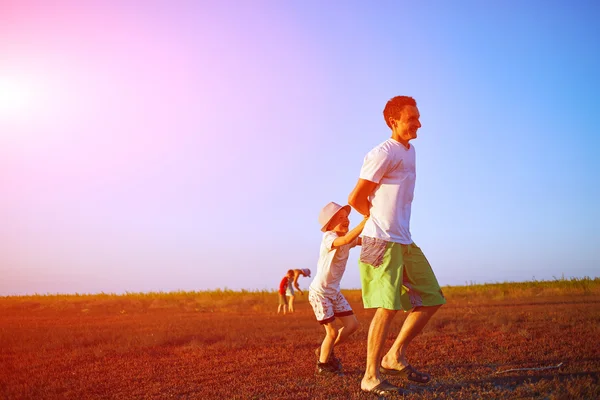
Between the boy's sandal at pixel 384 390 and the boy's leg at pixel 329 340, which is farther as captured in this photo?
the boy's leg at pixel 329 340

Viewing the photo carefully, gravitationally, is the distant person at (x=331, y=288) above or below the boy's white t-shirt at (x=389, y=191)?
below

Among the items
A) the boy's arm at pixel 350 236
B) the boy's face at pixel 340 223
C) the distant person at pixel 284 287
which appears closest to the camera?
the boy's arm at pixel 350 236

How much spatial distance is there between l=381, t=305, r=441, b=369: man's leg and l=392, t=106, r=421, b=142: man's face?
176 centimetres

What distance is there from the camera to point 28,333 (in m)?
13.3

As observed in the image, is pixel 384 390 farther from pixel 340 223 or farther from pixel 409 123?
pixel 409 123

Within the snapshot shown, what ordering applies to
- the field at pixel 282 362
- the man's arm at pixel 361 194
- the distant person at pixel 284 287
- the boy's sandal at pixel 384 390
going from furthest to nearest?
the distant person at pixel 284 287
the field at pixel 282 362
the man's arm at pixel 361 194
the boy's sandal at pixel 384 390

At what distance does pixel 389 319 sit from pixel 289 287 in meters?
17.3

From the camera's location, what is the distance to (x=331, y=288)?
23.0ft

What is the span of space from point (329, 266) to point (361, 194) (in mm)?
1713

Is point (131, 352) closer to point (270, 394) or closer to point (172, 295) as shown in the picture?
point (270, 394)

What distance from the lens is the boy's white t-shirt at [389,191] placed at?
5449 millimetres

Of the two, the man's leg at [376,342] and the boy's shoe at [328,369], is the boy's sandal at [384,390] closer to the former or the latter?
the man's leg at [376,342]

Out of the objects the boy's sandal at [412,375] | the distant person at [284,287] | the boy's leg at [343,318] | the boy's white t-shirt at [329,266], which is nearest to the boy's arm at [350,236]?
the boy's white t-shirt at [329,266]

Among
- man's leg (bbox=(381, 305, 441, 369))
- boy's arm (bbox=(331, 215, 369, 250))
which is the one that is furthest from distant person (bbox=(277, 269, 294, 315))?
man's leg (bbox=(381, 305, 441, 369))
